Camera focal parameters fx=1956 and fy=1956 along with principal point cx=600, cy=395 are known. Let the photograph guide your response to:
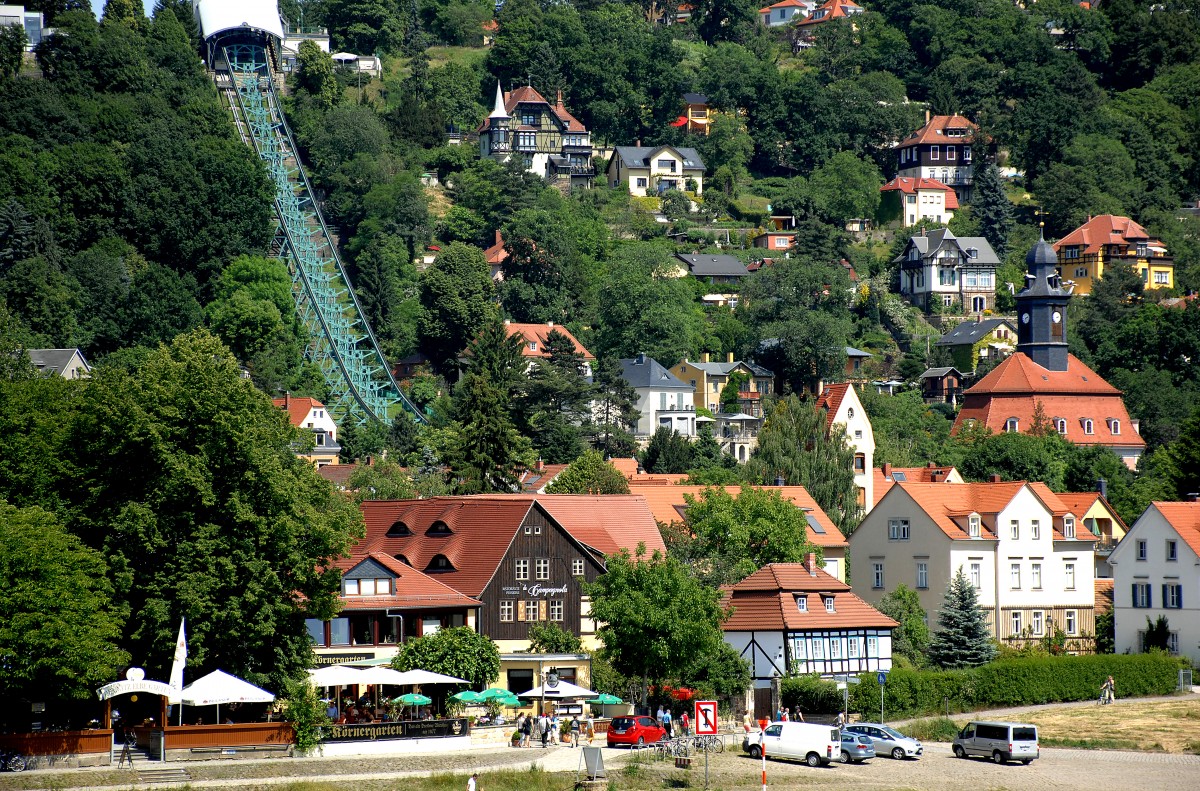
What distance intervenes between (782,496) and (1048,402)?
54.4 metres

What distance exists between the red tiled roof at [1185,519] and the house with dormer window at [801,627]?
1369cm

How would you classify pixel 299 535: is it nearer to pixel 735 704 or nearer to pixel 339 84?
pixel 735 704

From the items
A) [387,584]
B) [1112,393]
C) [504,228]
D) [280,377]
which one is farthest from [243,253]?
[387,584]

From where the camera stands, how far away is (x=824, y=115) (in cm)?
19225

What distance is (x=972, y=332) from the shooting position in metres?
153

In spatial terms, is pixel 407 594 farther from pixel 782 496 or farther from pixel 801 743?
pixel 782 496

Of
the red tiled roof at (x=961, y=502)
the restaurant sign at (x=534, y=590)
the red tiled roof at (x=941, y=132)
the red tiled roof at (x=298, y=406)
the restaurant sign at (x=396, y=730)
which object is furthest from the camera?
the red tiled roof at (x=941, y=132)

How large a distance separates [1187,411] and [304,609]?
97469 millimetres

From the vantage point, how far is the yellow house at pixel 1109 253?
17012 centimetres

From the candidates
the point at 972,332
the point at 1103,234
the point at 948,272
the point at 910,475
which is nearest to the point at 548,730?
the point at 910,475

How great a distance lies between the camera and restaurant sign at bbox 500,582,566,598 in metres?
66.2

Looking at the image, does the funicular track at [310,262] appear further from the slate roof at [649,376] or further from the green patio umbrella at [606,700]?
the green patio umbrella at [606,700]

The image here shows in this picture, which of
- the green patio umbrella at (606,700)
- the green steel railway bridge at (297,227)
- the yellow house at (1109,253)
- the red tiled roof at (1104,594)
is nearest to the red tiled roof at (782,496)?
the red tiled roof at (1104,594)

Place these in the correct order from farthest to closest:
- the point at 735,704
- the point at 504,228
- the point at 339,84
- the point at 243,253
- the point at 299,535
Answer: the point at 339,84 < the point at 504,228 < the point at 243,253 < the point at 735,704 < the point at 299,535
